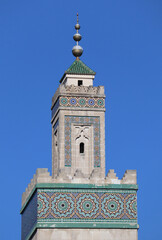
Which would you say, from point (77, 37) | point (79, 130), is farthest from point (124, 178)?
point (77, 37)

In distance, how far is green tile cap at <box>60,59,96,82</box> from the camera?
1609 inches

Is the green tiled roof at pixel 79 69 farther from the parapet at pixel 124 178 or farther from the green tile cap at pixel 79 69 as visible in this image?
the parapet at pixel 124 178

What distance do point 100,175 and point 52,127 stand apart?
141 inches

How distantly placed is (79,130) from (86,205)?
3170mm

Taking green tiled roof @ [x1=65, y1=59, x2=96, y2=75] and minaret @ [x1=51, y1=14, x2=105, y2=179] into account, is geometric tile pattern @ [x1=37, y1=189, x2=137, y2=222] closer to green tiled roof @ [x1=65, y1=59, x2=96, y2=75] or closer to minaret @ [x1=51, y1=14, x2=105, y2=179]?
minaret @ [x1=51, y1=14, x2=105, y2=179]

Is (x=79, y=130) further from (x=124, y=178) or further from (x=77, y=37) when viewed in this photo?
(x=77, y=37)

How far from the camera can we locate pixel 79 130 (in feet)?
130

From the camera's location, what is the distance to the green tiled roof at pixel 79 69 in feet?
134

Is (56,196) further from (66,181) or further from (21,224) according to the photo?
(21,224)

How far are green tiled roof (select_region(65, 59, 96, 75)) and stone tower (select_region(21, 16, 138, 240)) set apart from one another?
741 millimetres

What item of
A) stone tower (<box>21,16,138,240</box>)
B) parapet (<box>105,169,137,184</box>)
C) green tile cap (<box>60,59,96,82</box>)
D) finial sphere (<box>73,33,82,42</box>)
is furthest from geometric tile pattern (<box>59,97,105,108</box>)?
finial sphere (<box>73,33,82,42</box>)

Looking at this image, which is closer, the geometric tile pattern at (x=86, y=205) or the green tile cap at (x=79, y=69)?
the geometric tile pattern at (x=86, y=205)

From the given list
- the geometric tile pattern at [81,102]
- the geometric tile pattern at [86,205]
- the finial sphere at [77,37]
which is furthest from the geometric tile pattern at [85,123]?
the finial sphere at [77,37]

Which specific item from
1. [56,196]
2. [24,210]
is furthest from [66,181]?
[24,210]
